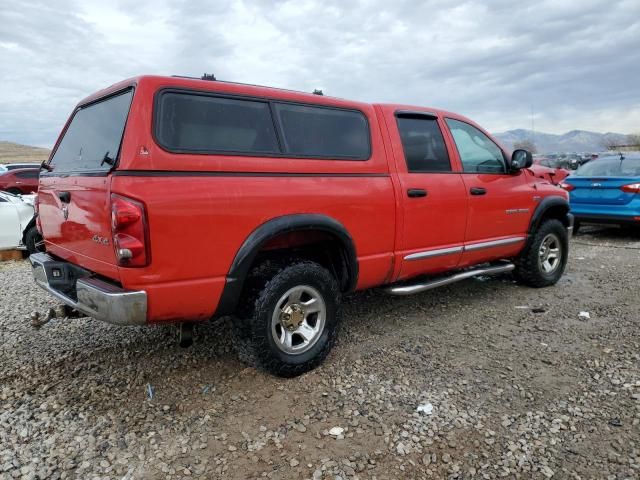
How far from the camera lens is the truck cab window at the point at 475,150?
175 inches

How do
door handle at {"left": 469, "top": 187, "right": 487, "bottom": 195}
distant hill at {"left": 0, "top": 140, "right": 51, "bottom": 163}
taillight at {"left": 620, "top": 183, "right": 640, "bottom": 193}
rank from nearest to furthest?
door handle at {"left": 469, "top": 187, "right": 487, "bottom": 195} → taillight at {"left": 620, "top": 183, "right": 640, "bottom": 193} → distant hill at {"left": 0, "top": 140, "right": 51, "bottom": 163}

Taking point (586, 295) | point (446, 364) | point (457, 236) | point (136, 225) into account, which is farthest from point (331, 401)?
point (586, 295)

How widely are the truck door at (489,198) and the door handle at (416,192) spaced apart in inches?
23.9

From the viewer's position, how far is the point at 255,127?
3.10 m

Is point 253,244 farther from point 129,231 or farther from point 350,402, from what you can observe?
point 350,402

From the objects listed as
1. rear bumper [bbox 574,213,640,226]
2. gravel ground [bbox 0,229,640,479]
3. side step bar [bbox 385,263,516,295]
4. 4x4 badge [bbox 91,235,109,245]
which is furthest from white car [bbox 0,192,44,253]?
rear bumper [bbox 574,213,640,226]

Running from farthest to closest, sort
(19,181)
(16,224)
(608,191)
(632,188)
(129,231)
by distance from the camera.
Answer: (19,181) < (608,191) < (16,224) < (632,188) < (129,231)

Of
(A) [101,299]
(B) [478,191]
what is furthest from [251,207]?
(B) [478,191]

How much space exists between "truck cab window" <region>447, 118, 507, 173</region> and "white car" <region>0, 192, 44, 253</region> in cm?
690

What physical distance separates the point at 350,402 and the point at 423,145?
2.31 m

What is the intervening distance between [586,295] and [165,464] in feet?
15.2

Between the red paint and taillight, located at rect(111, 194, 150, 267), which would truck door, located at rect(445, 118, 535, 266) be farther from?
taillight, located at rect(111, 194, 150, 267)

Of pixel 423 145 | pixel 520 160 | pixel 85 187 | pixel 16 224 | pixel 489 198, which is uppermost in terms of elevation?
pixel 423 145

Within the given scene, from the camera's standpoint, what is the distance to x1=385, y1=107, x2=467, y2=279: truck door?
3.85 m
